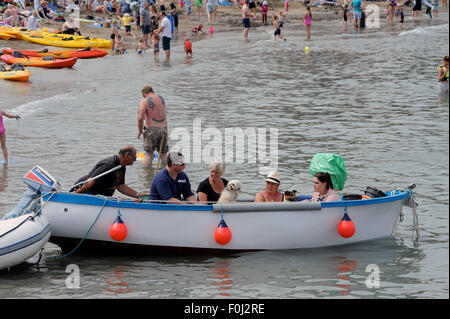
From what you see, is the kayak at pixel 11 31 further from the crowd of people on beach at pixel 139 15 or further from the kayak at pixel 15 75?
the kayak at pixel 15 75

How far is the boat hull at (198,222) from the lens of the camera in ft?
33.5

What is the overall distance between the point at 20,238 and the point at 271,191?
3.45m

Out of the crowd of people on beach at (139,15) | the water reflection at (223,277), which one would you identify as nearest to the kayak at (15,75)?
the crowd of people on beach at (139,15)

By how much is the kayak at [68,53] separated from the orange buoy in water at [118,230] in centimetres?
2255

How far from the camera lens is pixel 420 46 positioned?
123 ft

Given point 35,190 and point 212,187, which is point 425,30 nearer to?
point 212,187

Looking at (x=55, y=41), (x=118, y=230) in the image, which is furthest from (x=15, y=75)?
(x=118, y=230)

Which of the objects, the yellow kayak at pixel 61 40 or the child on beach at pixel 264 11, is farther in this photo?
the child on beach at pixel 264 11

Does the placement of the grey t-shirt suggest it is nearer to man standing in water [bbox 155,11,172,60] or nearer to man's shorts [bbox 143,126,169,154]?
man standing in water [bbox 155,11,172,60]

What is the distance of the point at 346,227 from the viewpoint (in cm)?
1062

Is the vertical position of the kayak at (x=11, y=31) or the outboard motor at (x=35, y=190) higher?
the kayak at (x=11, y=31)

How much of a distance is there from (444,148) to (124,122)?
27.1ft

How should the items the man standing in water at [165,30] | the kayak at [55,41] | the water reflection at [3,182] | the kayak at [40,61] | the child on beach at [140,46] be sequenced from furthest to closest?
the kayak at [55,41] → the child on beach at [140,46] → the man standing in water at [165,30] → the kayak at [40,61] → the water reflection at [3,182]
